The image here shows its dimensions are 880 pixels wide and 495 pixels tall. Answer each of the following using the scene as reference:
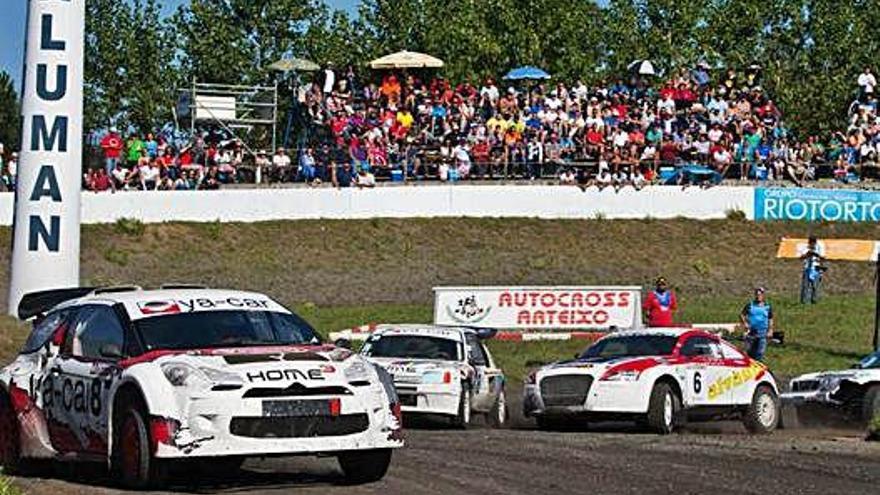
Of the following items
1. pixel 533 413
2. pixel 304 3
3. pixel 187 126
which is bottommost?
pixel 533 413

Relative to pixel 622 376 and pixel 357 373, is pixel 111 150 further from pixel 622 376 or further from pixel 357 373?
pixel 357 373

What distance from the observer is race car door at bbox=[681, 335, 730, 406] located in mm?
21828

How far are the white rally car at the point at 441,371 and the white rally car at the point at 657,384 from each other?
0.76 metres

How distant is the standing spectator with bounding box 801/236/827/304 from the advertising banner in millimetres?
6662

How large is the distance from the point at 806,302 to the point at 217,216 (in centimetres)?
1292

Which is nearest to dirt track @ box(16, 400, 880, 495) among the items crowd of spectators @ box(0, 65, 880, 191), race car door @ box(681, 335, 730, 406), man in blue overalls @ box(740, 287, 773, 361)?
race car door @ box(681, 335, 730, 406)

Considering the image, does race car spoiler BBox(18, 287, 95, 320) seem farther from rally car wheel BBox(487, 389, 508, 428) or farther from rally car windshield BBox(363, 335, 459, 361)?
rally car wheel BBox(487, 389, 508, 428)

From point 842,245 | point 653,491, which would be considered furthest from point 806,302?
point 653,491

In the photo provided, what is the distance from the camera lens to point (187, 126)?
47812mm

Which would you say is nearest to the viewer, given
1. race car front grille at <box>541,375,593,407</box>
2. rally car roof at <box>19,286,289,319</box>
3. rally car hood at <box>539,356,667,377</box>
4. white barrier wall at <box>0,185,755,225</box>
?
rally car roof at <box>19,286,289,319</box>

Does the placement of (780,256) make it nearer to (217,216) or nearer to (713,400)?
(217,216)

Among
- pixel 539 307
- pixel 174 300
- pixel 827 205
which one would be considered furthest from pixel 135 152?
pixel 174 300

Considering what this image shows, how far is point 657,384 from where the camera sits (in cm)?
2122

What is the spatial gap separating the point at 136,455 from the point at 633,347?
10500 mm
